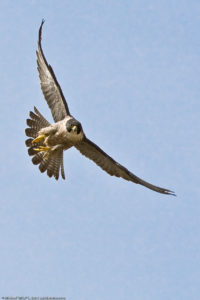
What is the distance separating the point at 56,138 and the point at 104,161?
55.3 inches

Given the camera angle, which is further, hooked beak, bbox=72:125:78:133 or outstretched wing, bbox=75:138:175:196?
outstretched wing, bbox=75:138:175:196

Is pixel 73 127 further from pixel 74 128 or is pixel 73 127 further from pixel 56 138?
pixel 56 138

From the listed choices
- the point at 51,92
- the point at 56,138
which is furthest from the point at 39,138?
the point at 51,92

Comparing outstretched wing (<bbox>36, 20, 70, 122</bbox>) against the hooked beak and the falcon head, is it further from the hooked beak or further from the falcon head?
the hooked beak

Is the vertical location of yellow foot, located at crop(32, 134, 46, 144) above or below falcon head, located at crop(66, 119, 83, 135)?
above

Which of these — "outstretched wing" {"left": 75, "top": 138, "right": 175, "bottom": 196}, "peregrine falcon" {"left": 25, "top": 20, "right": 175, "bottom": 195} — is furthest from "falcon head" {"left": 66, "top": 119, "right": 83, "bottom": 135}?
"outstretched wing" {"left": 75, "top": 138, "right": 175, "bottom": 196}

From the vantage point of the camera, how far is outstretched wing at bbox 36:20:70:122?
1772 cm

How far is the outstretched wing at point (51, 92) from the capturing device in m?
17.7

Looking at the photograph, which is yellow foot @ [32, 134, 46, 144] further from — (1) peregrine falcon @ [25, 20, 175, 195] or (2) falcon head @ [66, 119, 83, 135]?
(2) falcon head @ [66, 119, 83, 135]

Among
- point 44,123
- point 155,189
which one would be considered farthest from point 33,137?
point 155,189

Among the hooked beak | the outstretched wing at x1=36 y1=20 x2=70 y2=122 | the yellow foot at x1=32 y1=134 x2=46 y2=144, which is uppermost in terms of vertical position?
the outstretched wing at x1=36 y1=20 x2=70 y2=122

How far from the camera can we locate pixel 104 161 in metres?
18.2

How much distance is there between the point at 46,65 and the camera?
17688mm

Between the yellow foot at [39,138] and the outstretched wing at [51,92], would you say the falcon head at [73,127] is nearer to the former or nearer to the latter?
the outstretched wing at [51,92]
